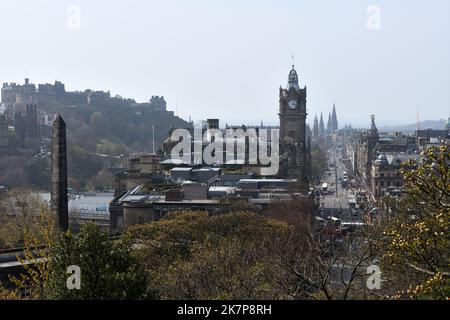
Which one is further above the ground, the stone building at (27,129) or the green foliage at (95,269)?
the stone building at (27,129)

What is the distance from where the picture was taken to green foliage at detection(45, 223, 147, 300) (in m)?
16.2

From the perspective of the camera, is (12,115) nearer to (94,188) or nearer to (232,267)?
(94,188)

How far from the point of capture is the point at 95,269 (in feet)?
55.1

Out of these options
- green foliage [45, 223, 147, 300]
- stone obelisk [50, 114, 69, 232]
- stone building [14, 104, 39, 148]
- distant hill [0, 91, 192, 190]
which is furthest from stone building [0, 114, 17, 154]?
green foliage [45, 223, 147, 300]

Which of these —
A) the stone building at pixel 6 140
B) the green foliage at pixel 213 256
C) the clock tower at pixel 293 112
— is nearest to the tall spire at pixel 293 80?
the clock tower at pixel 293 112

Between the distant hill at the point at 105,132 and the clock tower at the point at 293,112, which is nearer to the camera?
the clock tower at the point at 293,112

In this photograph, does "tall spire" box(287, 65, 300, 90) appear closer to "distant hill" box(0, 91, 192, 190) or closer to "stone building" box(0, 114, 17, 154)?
"distant hill" box(0, 91, 192, 190)

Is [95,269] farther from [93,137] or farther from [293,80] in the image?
[93,137]

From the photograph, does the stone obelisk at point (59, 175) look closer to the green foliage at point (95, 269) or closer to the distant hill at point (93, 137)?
the green foliage at point (95, 269)

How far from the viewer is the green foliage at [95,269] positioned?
1625 centimetres

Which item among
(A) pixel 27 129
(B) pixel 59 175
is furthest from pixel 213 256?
(A) pixel 27 129

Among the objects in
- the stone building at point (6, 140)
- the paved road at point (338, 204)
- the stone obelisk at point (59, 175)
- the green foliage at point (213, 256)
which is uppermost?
the stone building at point (6, 140)
